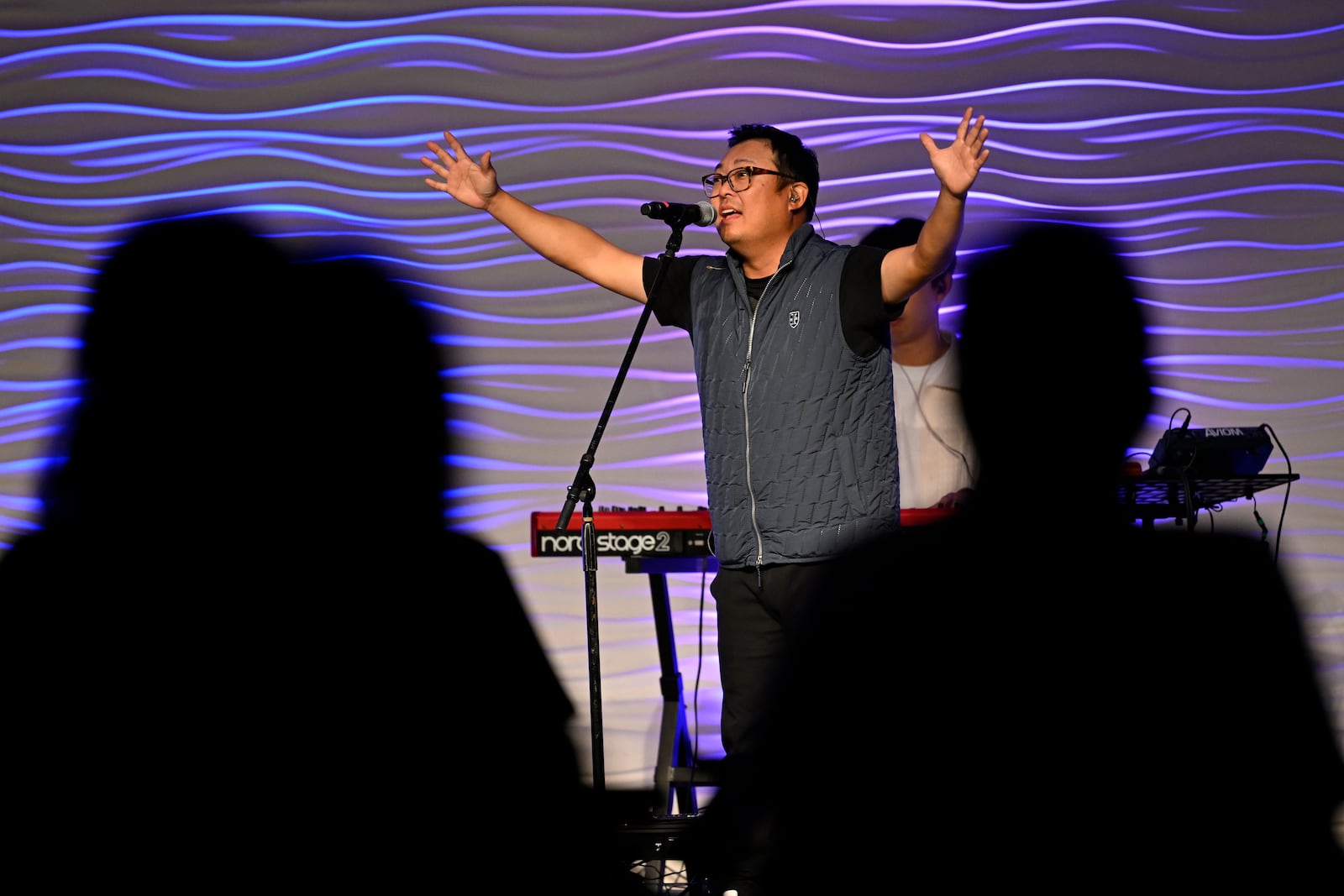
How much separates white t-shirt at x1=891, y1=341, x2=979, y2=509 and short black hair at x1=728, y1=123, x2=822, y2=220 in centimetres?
92

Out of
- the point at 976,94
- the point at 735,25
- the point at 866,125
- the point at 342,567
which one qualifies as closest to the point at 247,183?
the point at 342,567

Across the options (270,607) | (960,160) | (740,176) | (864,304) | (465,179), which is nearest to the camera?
(960,160)

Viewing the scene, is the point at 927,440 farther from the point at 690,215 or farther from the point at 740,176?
the point at 690,215

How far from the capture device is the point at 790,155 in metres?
2.80

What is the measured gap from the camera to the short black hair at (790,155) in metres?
2.79

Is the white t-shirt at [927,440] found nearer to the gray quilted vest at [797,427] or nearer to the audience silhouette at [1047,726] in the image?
the audience silhouette at [1047,726]

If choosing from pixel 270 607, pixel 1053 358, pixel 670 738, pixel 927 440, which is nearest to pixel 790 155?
pixel 927 440

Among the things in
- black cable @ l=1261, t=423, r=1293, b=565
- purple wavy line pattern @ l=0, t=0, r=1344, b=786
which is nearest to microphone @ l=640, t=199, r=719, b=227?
purple wavy line pattern @ l=0, t=0, r=1344, b=786

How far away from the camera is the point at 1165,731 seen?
264 centimetres

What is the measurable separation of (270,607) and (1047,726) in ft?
8.38

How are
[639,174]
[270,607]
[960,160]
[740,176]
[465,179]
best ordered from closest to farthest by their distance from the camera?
[960,160] < [740,176] < [465,179] < [270,607] < [639,174]

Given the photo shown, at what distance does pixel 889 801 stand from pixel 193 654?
2.44m

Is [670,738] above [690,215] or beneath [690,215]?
beneath

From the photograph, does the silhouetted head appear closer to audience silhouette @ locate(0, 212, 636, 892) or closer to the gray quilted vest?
the gray quilted vest
